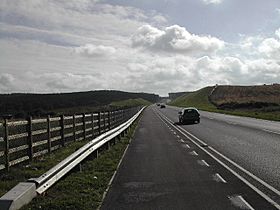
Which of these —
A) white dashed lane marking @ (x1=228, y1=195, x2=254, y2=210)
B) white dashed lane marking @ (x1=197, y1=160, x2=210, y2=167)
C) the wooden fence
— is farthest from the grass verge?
white dashed lane marking @ (x1=197, y1=160, x2=210, y2=167)

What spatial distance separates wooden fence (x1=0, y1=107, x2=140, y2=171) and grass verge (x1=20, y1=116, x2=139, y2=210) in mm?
1570

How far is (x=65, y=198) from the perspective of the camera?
841 cm

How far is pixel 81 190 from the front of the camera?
9.24 metres

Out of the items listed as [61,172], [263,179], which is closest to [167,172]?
[263,179]

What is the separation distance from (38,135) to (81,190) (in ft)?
21.7

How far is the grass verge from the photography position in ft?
25.8

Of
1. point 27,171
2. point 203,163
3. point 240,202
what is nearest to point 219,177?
point 203,163

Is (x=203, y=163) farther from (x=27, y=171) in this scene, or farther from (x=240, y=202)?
(x=240, y=202)

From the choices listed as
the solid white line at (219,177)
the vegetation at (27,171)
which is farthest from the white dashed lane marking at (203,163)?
the vegetation at (27,171)

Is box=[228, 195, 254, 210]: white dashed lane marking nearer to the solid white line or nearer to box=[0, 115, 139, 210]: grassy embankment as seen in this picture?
the solid white line

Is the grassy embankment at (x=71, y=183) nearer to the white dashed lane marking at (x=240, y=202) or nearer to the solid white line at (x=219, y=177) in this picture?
the white dashed lane marking at (x=240, y=202)

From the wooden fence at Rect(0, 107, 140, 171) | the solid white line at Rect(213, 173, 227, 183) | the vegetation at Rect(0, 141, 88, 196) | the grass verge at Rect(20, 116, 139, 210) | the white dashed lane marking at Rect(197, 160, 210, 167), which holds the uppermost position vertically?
the wooden fence at Rect(0, 107, 140, 171)

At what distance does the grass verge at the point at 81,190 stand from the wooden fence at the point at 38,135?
1.57 meters

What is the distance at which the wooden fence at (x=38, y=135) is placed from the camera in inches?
429
